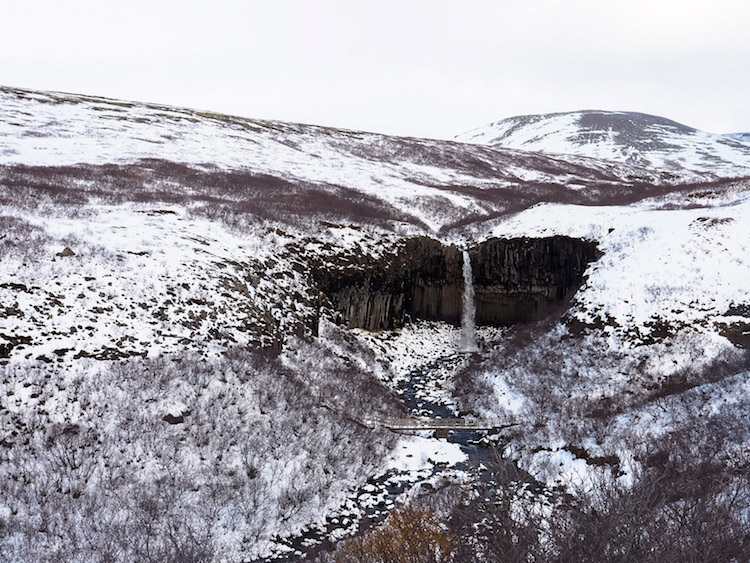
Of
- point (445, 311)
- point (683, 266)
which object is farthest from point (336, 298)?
point (683, 266)

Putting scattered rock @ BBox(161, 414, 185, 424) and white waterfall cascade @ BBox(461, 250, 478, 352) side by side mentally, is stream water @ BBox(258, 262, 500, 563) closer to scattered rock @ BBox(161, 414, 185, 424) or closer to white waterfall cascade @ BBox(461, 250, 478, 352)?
scattered rock @ BBox(161, 414, 185, 424)

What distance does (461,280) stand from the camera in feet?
108

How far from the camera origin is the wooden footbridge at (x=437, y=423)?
19.0 m

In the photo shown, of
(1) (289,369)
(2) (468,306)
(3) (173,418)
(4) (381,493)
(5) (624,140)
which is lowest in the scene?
(4) (381,493)

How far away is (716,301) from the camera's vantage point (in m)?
23.2

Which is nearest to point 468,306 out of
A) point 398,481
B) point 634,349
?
point 634,349

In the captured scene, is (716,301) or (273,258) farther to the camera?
(273,258)

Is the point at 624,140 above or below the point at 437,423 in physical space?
above

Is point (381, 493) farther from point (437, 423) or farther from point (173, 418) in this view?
point (173, 418)

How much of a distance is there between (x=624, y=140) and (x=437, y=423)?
141 metres

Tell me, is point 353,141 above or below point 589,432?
above

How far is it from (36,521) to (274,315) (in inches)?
468

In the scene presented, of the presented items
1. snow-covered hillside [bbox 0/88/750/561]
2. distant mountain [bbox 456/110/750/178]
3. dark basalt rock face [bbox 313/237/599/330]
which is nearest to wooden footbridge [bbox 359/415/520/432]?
snow-covered hillside [bbox 0/88/750/561]

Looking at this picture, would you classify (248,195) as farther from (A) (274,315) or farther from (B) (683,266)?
(B) (683,266)
